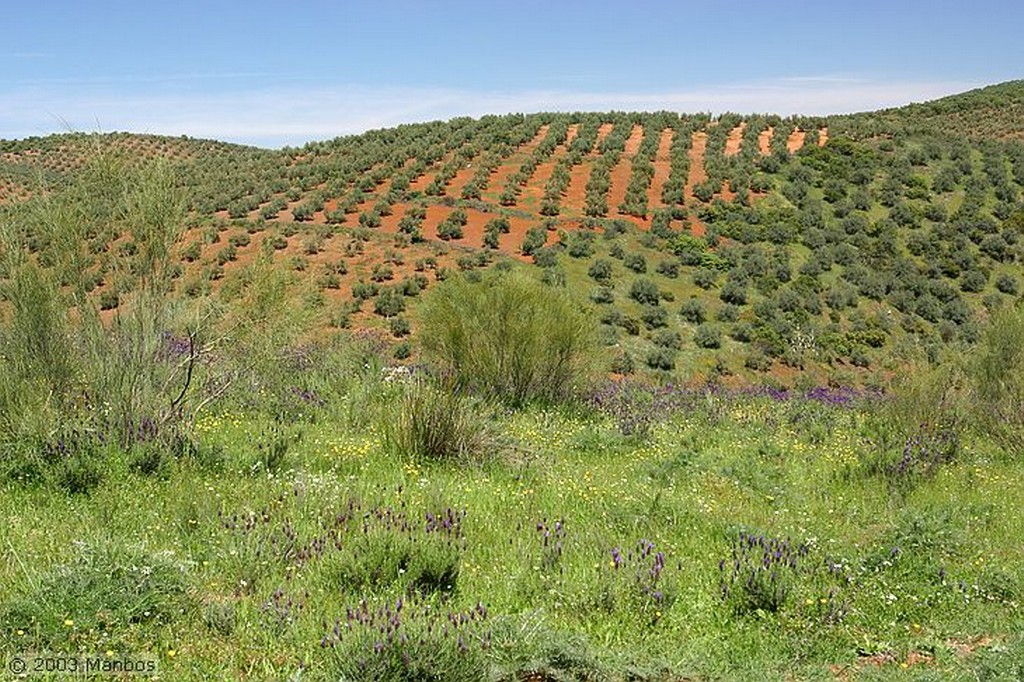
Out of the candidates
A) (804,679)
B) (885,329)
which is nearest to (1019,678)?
(804,679)

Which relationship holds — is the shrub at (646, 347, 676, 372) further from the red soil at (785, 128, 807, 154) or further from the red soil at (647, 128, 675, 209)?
the red soil at (785, 128, 807, 154)

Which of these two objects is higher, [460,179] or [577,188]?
[460,179]

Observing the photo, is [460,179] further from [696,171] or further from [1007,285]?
[1007,285]

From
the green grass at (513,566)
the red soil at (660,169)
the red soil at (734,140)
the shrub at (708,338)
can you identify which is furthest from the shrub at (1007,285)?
the green grass at (513,566)

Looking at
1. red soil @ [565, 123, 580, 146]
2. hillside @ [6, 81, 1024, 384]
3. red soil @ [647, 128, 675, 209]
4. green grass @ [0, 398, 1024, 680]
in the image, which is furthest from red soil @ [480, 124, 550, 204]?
green grass @ [0, 398, 1024, 680]

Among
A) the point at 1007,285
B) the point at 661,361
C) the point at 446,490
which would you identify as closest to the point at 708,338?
the point at 661,361

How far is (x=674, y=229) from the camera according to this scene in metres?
31.1

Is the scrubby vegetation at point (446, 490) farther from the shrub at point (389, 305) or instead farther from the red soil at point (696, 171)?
the red soil at point (696, 171)

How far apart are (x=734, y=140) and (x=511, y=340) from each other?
3541 cm

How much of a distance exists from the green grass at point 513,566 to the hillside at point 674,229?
13.2 feet

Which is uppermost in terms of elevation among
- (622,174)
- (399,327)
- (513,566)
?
(622,174)

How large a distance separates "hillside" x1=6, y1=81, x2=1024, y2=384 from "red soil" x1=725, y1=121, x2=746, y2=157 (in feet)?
0.87

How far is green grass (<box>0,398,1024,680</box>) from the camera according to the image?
429cm

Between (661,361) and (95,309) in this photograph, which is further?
(661,361)
